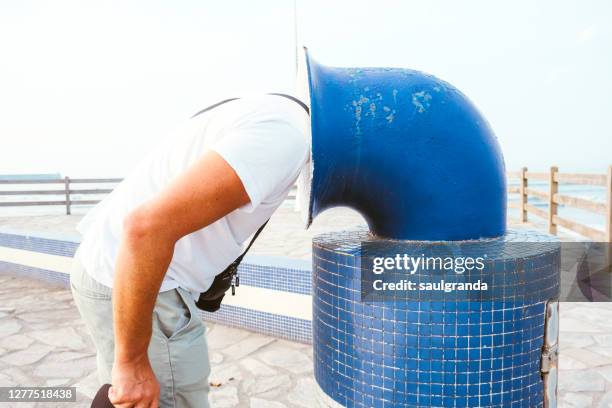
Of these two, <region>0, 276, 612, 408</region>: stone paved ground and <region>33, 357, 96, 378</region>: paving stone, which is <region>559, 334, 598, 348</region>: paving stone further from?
<region>33, 357, 96, 378</region>: paving stone

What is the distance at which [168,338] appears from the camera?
1.35 metres

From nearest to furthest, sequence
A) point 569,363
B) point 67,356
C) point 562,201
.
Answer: point 569,363, point 67,356, point 562,201

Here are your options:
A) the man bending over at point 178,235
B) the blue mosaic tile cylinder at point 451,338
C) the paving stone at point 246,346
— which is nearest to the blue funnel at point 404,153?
the blue mosaic tile cylinder at point 451,338

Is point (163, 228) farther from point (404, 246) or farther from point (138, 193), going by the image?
point (404, 246)

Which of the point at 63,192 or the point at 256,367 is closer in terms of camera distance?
the point at 256,367

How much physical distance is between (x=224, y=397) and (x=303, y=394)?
1.69ft

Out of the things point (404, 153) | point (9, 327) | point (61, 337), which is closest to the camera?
point (404, 153)

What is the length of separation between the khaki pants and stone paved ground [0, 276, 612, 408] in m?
1.84

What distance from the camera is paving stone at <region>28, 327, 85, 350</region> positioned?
4.21 metres

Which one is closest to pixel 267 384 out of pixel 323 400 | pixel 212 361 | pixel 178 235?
pixel 212 361

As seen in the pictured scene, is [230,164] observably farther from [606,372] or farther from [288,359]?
[606,372]

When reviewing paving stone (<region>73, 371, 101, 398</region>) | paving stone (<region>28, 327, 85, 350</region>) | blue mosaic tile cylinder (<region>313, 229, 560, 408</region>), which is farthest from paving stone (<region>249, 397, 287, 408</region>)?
paving stone (<region>28, 327, 85, 350</region>)

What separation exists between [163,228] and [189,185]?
108 mm

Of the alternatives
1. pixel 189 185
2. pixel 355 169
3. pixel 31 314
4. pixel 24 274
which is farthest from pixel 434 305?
pixel 24 274
